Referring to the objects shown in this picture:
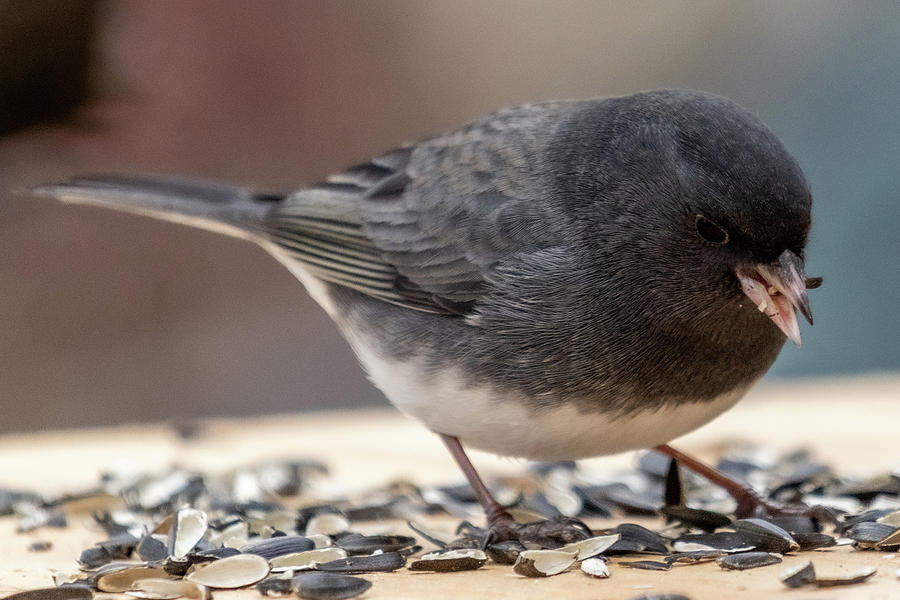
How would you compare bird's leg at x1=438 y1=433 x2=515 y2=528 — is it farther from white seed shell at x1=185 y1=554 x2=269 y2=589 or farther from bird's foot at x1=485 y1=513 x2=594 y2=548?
white seed shell at x1=185 y1=554 x2=269 y2=589

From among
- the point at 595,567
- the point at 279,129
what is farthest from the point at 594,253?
the point at 279,129

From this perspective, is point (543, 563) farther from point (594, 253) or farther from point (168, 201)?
point (168, 201)

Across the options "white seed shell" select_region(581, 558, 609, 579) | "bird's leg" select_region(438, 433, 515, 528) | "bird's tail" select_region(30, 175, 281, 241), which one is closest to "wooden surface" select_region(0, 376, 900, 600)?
"white seed shell" select_region(581, 558, 609, 579)

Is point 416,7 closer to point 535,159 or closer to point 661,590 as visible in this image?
point 535,159

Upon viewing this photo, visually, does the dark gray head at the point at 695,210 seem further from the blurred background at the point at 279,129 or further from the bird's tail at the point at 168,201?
the blurred background at the point at 279,129

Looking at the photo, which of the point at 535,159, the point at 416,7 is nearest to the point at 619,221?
the point at 535,159
